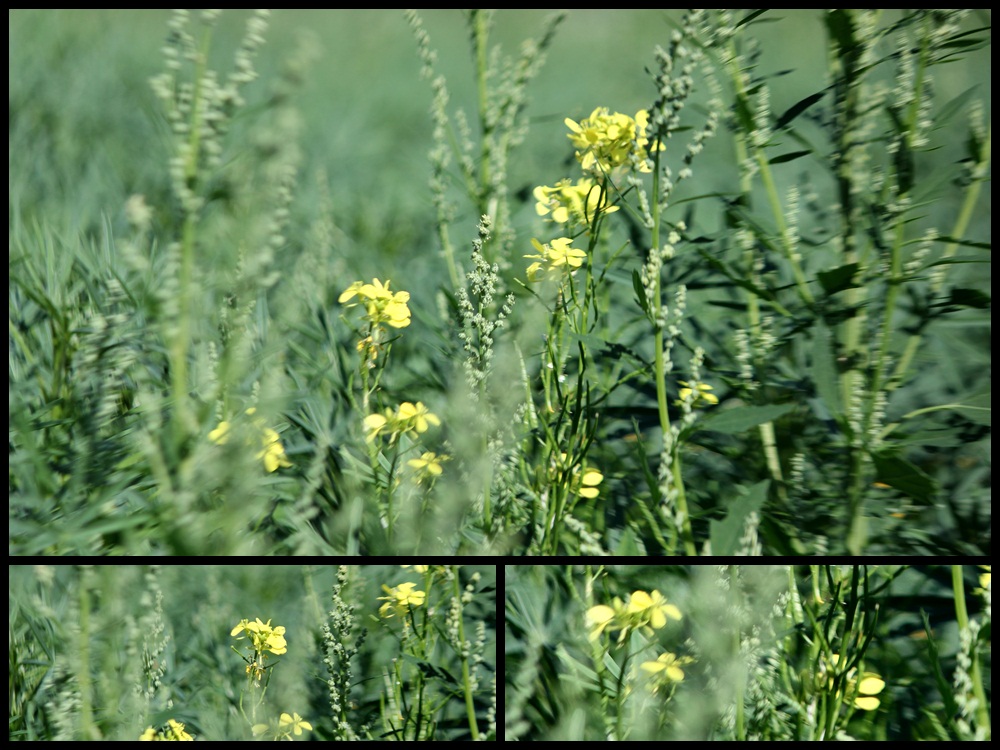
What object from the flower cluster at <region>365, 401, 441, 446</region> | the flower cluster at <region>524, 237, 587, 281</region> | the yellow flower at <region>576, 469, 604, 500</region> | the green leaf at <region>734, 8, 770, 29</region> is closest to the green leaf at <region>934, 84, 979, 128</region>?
the green leaf at <region>734, 8, 770, 29</region>

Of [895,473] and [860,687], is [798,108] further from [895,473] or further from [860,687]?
[860,687]

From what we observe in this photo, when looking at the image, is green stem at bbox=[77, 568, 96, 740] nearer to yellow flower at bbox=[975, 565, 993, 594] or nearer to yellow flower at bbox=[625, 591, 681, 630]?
yellow flower at bbox=[625, 591, 681, 630]

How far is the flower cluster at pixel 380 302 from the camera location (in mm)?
997

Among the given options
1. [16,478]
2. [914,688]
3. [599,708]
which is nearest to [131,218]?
[16,478]

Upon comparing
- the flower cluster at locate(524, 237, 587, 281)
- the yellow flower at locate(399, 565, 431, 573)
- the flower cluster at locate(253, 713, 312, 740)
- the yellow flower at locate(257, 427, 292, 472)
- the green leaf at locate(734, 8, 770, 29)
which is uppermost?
the green leaf at locate(734, 8, 770, 29)

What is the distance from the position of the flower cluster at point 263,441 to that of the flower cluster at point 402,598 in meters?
0.20

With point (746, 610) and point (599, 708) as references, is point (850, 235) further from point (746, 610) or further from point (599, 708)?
point (599, 708)

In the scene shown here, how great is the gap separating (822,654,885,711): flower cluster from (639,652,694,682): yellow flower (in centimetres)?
19

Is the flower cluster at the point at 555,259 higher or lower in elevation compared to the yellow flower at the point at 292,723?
higher

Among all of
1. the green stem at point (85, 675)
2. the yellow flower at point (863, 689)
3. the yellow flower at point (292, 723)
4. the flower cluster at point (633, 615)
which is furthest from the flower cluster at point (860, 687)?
the green stem at point (85, 675)

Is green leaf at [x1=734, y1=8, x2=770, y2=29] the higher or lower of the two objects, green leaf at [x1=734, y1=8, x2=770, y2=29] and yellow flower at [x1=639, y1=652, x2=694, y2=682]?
the higher

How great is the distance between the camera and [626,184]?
1.02m

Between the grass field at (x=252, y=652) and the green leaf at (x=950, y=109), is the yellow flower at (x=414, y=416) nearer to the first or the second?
the grass field at (x=252, y=652)

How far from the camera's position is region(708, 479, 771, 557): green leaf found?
3.29ft
